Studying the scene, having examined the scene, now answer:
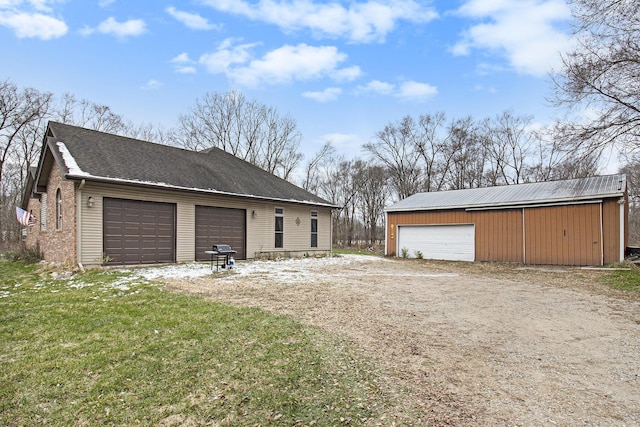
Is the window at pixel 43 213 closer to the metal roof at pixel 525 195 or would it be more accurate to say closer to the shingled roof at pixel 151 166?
the shingled roof at pixel 151 166

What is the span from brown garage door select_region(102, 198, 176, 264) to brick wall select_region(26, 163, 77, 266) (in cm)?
76

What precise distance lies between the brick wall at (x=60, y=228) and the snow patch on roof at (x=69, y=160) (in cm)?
43

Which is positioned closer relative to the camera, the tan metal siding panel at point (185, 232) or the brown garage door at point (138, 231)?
the brown garage door at point (138, 231)

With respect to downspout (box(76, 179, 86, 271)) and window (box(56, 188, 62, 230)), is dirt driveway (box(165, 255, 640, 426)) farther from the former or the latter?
window (box(56, 188, 62, 230))

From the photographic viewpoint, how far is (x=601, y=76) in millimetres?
8875

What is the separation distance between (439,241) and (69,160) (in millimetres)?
14524

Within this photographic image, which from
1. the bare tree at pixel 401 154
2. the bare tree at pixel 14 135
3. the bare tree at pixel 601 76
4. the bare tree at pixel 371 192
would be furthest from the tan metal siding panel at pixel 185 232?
the bare tree at pixel 401 154

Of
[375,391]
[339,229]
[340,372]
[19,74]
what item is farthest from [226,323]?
[339,229]

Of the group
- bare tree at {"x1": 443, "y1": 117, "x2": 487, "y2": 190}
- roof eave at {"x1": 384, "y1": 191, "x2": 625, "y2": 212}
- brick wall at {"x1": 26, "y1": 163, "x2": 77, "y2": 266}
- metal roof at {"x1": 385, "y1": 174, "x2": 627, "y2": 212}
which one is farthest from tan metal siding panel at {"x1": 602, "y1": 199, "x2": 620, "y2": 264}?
brick wall at {"x1": 26, "y1": 163, "x2": 77, "y2": 266}

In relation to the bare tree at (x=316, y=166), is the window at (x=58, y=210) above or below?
below

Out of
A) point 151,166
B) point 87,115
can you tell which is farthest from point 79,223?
point 87,115

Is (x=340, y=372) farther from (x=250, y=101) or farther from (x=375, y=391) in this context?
(x=250, y=101)

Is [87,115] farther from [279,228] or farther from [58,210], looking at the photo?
[279,228]

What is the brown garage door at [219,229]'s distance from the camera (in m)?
12.0
